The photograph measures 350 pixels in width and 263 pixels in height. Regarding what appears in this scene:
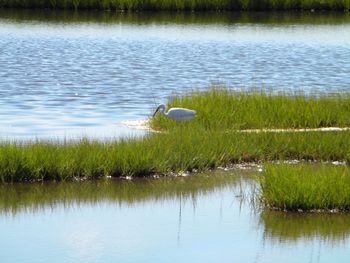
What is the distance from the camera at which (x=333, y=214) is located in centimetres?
1095

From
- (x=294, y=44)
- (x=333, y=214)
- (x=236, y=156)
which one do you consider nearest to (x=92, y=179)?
(x=236, y=156)

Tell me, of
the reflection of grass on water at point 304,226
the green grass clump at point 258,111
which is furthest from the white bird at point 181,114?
the reflection of grass on water at point 304,226

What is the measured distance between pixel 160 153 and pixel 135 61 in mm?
15987

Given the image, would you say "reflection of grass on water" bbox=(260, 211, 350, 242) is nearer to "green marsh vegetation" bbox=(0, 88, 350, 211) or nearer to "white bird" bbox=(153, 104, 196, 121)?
"green marsh vegetation" bbox=(0, 88, 350, 211)

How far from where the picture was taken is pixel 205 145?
13375mm

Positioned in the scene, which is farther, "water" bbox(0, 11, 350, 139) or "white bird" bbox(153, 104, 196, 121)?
"water" bbox(0, 11, 350, 139)

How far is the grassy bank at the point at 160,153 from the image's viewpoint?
1219 cm

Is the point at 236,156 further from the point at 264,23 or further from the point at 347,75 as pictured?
the point at 264,23

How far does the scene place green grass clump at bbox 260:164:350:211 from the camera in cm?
1098

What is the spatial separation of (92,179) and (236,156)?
2083 mm

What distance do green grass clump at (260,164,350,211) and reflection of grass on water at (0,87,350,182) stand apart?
6.43 ft

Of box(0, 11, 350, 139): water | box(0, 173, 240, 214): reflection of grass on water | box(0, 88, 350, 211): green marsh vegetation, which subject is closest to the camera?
box(0, 88, 350, 211): green marsh vegetation

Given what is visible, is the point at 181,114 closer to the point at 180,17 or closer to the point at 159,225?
the point at 159,225

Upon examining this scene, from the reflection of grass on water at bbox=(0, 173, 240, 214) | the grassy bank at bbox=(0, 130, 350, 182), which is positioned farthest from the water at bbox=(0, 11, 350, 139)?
the reflection of grass on water at bbox=(0, 173, 240, 214)
